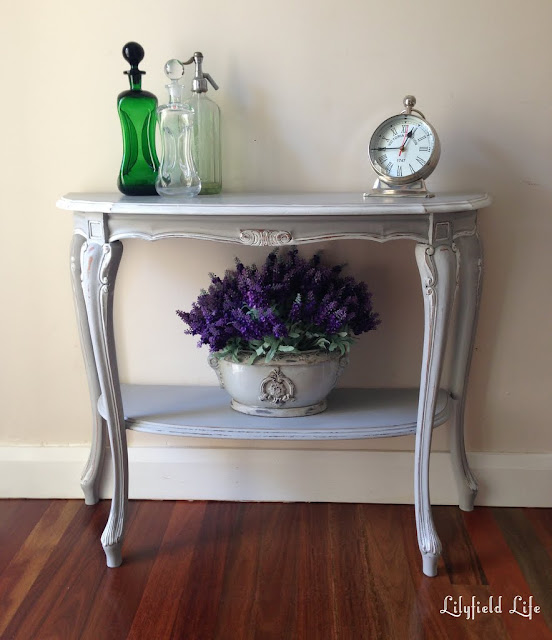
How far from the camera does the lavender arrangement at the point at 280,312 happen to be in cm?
160

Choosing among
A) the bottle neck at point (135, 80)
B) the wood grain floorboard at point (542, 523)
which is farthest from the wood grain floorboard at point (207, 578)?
the bottle neck at point (135, 80)

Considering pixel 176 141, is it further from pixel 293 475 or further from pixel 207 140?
pixel 293 475

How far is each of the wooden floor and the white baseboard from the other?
3cm

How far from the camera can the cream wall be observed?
1.70 metres

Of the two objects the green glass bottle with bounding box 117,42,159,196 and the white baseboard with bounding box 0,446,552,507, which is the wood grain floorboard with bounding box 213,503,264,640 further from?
the green glass bottle with bounding box 117,42,159,196

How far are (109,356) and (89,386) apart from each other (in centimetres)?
30

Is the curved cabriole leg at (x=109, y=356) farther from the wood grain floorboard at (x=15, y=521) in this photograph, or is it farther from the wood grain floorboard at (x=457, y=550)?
the wood grain floorboard at (x=457, y=550)

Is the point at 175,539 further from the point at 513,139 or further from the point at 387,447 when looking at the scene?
the point at 513,139

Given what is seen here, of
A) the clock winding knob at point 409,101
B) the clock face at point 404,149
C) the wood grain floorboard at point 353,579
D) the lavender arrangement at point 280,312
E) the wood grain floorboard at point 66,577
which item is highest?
the clock winding knob at point 409,101

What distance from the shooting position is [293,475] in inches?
75.9

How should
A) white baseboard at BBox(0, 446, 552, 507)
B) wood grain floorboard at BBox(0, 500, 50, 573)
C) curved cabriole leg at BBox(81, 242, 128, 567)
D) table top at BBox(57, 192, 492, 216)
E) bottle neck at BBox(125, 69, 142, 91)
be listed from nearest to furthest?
1. table top at BBox(57, 192, 492, 216)
2. curved cabriole leg at BBox(81, 242, 128, 567)
3. bottle neck at BBox(125, 69, 142, 91)
4. wood grain floorboard at BBox(0, 500, 50, 573)
5. white baseboard at BBox(0, 446, 552, 507)

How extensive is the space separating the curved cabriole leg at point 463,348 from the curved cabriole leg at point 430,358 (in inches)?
Result: 5.4

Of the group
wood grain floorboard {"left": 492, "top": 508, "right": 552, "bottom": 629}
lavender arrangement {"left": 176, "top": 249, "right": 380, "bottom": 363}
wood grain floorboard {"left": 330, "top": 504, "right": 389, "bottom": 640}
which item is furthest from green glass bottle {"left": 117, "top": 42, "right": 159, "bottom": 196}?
wood grain floorboard {"left": 492, "top": 508, "right": 552, "bottom": 629}

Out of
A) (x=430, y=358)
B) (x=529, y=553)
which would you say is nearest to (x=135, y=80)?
(x=430, y=358)
